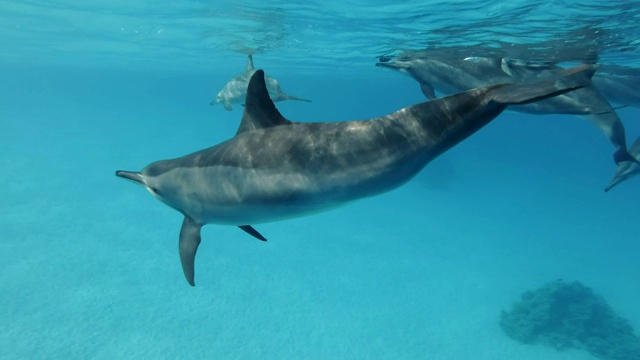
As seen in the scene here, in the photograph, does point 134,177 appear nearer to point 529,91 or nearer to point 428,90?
point 529,91

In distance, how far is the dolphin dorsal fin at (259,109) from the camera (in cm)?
480

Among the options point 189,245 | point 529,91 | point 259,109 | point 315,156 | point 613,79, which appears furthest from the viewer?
point 613,79

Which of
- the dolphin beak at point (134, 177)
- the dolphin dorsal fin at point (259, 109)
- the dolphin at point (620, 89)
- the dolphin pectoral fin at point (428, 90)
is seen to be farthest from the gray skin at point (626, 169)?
the dolphin beak at point (134, 177)

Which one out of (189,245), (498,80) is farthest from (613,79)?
(189,245)

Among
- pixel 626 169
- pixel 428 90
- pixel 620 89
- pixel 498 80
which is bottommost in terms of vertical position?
pixel 626 169

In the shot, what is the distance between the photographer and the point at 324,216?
955 inches

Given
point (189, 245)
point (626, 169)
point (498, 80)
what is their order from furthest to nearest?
point (498, 80) < point (626, 169) < point (189, 245)

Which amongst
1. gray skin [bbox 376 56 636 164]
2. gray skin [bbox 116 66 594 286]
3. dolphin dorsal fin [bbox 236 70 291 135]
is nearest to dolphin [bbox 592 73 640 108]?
gray skin [bbox 376 56 636 164]

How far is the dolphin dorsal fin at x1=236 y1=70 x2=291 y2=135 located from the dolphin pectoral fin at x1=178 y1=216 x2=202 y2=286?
5.67ft

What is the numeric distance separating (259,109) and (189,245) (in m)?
2.18

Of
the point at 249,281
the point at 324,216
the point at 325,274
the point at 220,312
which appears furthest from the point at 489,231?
the point at 220,312

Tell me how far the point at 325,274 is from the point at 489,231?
14.6 m

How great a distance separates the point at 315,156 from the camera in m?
4.35

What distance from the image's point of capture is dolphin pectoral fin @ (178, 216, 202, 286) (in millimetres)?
5715
